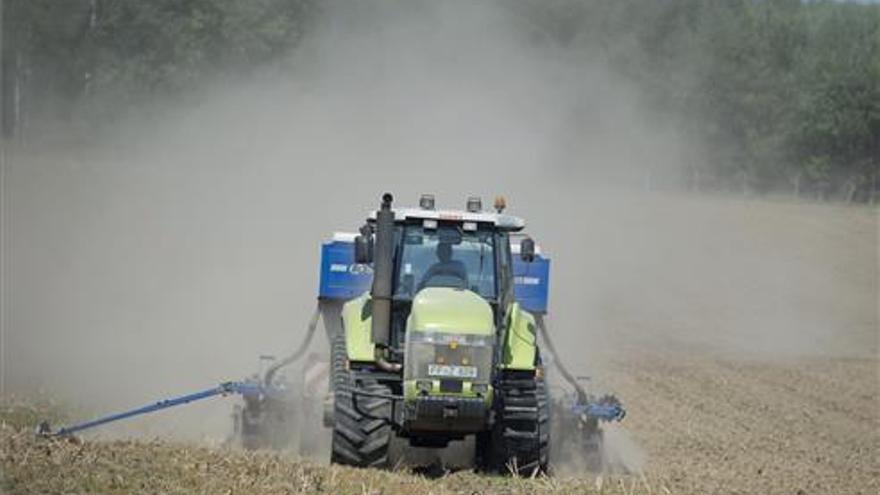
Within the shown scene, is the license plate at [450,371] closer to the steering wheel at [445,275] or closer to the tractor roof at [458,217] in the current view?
the steering wheel at [445,275]

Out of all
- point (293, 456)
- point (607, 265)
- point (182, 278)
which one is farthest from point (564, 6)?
point (293, 456)

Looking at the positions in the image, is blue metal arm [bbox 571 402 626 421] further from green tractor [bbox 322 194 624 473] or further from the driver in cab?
the driver in cab

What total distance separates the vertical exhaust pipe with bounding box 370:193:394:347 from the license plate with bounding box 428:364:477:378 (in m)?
0.72

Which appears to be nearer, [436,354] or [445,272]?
[436,354]

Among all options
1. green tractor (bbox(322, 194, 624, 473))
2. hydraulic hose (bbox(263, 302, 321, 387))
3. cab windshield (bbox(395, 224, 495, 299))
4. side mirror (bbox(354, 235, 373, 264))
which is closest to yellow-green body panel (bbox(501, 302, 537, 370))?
green tractor (bbox(322, 194, 624, 473))

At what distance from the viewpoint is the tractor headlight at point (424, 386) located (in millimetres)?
11008

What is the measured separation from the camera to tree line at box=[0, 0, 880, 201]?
1193 inches

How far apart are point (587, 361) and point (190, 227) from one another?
10.6 metres

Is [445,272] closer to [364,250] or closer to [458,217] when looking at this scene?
[458,217]

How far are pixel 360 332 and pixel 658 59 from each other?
83.6 feet

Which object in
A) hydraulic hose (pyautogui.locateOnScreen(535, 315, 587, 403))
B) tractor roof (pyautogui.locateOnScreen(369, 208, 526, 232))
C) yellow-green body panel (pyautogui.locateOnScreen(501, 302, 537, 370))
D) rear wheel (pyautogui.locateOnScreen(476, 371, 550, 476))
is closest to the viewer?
rear wheel (pyautogui.locateOnScreen(476, 371, 550, 476))

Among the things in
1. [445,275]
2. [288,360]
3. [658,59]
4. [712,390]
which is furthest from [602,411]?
[658,59]

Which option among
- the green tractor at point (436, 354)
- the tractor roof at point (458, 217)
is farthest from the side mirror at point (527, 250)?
the tractor roof at point (458, 217)

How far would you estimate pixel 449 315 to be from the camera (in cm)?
1109
